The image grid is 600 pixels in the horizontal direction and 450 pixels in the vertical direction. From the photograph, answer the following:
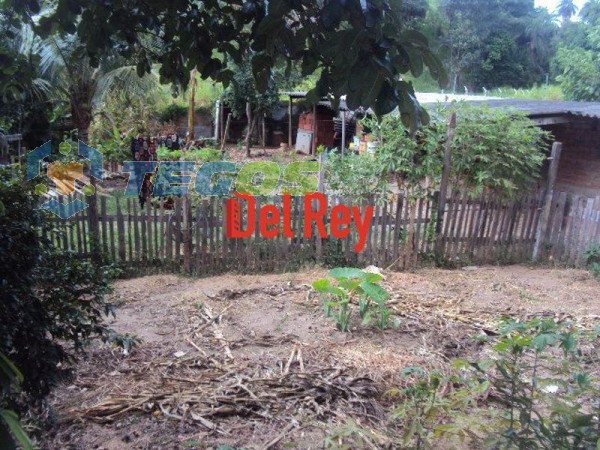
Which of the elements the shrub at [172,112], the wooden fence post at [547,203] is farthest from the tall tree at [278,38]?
the shrub at [172,112]

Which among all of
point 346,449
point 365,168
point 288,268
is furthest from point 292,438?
point 365,168

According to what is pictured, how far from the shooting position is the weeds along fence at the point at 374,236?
6.75m

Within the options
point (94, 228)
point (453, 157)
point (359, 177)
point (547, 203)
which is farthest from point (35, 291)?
point (547, 203)

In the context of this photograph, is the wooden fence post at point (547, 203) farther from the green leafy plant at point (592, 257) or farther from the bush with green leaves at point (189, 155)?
the bush with green leaves at point (189, 155)

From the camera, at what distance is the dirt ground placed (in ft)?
11.0

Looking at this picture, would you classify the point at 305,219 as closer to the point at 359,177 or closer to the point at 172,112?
the point at 359,177

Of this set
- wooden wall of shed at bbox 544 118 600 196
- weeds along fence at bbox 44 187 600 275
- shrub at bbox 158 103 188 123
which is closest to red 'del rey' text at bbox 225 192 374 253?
weeds along fence at bbox 44 187 600 275

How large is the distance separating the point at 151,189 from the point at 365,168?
5137 mm

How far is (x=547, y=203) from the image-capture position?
7621 millimetres

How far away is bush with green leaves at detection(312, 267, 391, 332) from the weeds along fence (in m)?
1.60

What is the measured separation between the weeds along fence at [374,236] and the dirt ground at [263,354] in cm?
33

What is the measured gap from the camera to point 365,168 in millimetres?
7742

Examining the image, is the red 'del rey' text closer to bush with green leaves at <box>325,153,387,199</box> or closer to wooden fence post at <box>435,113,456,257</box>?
bush with green leaves at <box>325,153,387,199</box>

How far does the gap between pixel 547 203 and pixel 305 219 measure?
3.60 m
